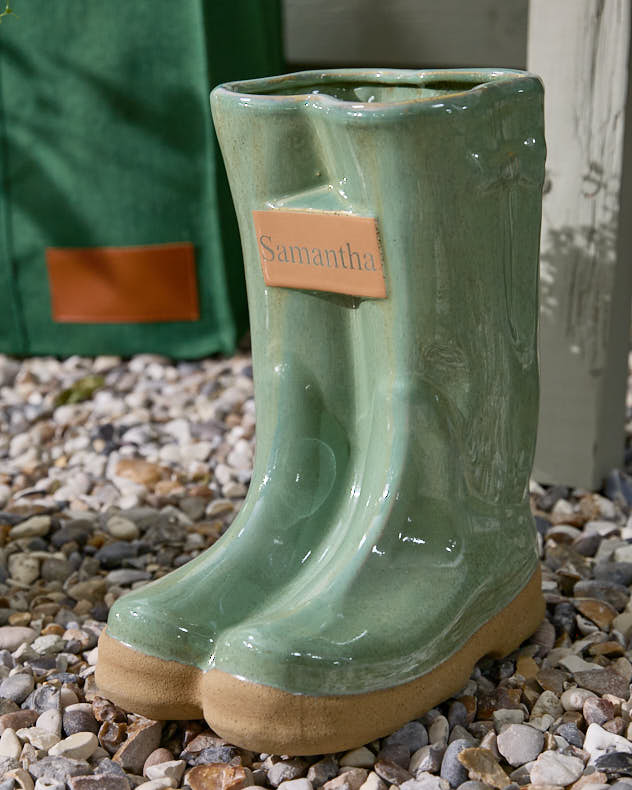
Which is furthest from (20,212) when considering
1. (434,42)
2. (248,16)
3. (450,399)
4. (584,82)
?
(450,399)

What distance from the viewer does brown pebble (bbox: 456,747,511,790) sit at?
1228 millimetres

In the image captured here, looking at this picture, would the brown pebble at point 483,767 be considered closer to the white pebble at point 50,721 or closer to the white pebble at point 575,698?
the white pebble at point 575,698

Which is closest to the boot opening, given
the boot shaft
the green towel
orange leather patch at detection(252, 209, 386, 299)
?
the boot shaft

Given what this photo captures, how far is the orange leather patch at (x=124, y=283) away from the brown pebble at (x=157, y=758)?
1501 mm

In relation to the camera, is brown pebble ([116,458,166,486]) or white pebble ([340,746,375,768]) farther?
brown pebble ([116,458,166,486])

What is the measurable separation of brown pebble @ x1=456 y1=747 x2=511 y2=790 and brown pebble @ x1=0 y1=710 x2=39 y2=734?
550 mm

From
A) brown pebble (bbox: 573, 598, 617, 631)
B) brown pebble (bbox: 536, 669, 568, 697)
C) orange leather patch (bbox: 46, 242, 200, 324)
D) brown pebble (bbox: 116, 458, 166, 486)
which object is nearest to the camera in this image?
brown pebble (bbox: 536, 669, 568, 697)

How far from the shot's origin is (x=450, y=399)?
50.9 inches

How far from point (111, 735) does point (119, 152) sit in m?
1.58

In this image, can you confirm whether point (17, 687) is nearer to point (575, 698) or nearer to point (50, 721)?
point (50, 721)

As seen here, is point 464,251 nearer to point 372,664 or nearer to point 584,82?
point 372,664

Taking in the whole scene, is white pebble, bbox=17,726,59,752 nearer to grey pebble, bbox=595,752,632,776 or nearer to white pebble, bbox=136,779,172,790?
white pebble, bbox=136,779,172,790

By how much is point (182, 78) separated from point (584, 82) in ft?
3.32

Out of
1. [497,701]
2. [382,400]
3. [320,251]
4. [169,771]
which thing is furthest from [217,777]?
[320,251]
